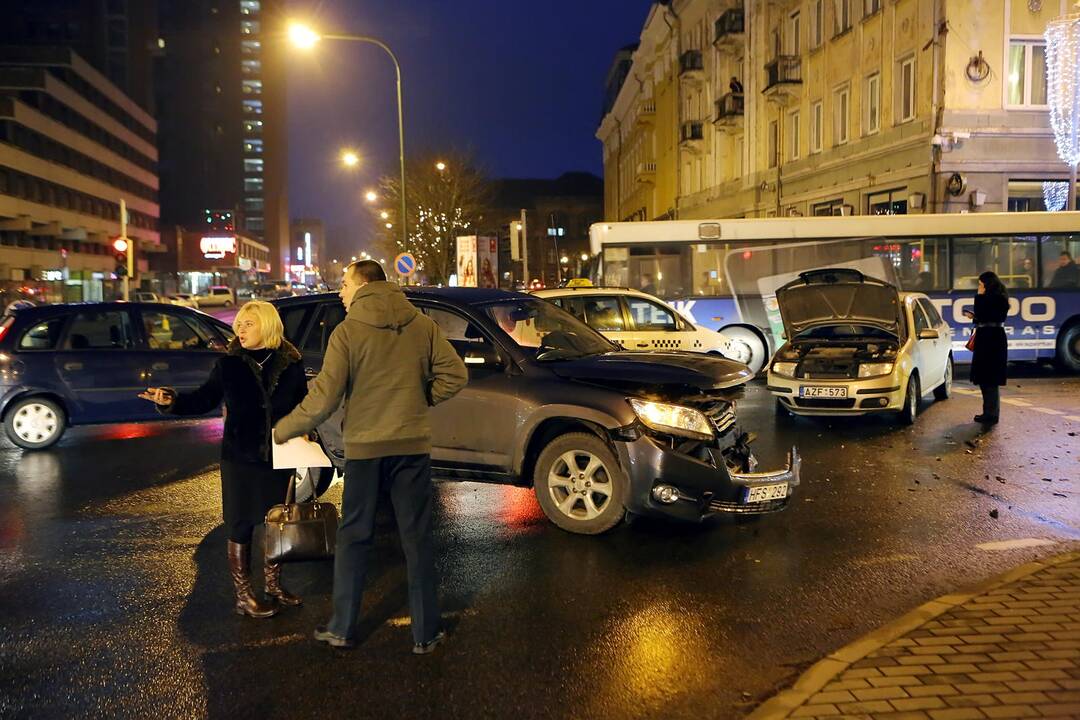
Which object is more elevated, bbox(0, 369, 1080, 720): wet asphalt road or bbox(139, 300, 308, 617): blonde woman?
bbox(139, 300, 308, 617): blonde woman

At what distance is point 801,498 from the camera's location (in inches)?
314

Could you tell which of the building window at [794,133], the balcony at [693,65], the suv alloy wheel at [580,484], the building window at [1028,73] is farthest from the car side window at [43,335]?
the balcony at [693,65]

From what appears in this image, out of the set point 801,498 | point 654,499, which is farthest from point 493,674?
point 801,498

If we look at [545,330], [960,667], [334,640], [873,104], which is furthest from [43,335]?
[873,104]

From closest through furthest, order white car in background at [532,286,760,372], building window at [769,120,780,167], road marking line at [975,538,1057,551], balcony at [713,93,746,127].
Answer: road marking line at [975,538,1057,551] < white car in background at [532,286,760,372] < building window at [769,120,780,167] < balcony at [713,93,746,127]

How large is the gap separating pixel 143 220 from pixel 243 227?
3977cm

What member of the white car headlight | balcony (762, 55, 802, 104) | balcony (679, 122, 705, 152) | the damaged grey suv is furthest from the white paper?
balcony (679, 122, 705, 152)

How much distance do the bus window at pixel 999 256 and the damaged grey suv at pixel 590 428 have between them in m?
12.8

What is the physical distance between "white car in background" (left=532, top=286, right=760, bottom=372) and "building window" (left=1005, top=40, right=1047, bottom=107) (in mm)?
14705

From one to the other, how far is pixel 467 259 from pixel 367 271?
25279 mm

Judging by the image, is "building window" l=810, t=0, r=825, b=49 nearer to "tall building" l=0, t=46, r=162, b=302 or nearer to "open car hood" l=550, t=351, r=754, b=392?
"open car hood" l=550, t=351, r=754, b=392

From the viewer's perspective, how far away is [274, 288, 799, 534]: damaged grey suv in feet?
20.8

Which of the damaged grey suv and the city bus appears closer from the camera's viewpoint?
the damaged grey suv

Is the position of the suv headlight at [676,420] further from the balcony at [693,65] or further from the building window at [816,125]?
the balcony at [693,65]
